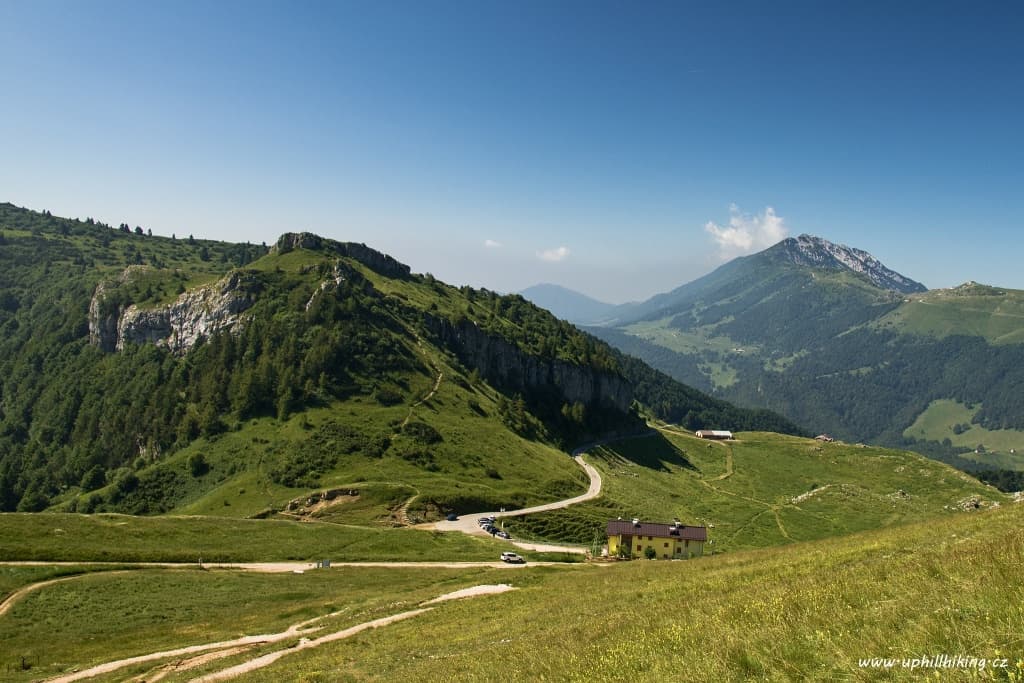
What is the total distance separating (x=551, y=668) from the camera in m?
14.6

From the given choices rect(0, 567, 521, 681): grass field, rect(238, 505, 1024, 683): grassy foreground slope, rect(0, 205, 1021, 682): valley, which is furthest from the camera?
rect(0, 567, 521, 681): grass field

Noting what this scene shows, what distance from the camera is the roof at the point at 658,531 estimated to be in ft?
255

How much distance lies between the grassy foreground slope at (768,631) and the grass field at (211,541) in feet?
122

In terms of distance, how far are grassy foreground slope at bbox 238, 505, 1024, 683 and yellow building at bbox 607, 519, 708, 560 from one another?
5124cm

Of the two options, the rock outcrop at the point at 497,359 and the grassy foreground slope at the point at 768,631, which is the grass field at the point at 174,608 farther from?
the rock outcrop at the point at 497,359

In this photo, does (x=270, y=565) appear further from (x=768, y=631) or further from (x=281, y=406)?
(x=281, y=406)

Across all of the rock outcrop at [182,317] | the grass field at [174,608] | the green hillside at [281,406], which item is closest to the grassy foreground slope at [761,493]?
the green hillside at [281,406]

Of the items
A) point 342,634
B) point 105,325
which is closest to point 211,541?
point 342,634

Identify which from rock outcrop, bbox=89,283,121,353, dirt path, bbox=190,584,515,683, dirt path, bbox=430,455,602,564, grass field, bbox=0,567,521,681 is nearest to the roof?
dirt path, bbox=430,455,602,564

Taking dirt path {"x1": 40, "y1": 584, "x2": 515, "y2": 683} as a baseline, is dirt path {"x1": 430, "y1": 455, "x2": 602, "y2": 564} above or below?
below

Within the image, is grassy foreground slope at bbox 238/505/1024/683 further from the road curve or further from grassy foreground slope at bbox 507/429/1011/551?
grassy foreground slope at bbox 507/429/1011/551

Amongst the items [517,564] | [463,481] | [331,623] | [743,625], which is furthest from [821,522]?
[743,625]

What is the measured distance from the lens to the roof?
77.7 m

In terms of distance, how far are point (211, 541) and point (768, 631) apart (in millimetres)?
68934
